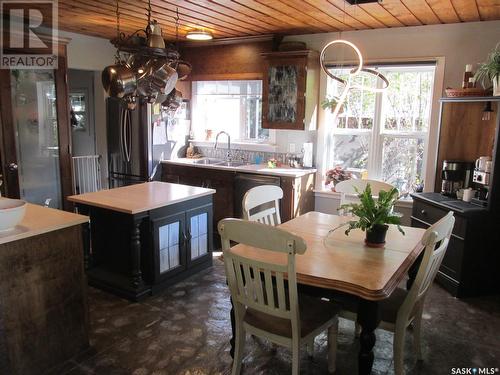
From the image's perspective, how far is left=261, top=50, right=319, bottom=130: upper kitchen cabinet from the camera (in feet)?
14.3

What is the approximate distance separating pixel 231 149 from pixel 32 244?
3429mm

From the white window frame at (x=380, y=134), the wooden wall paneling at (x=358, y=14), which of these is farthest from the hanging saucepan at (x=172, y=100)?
the white window frame at (x=380, y=134)

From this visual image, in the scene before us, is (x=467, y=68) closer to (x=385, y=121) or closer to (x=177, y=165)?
(x=385, y=121)

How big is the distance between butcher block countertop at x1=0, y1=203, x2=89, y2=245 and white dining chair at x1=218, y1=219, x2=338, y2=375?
937 millimetres

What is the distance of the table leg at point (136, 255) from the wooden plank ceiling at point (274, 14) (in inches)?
70.9

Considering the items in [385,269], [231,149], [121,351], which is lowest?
[121,351]

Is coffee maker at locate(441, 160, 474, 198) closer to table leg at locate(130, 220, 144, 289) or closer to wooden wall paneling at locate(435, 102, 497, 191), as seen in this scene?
wooden wall paneling at locate(435, 102, 497, 191)

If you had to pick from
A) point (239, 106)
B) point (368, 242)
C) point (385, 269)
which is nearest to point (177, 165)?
point (239, 106)

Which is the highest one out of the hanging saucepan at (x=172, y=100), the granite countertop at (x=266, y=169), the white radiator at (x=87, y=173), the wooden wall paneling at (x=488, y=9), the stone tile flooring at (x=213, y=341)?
the wooden wall paneling at (x=488, y=9)

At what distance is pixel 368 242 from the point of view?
2.25 meters

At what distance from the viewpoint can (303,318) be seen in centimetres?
202

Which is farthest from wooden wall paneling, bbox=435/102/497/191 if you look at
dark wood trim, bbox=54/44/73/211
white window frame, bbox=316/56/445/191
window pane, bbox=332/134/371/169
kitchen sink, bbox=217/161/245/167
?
dark wood trim, bbox=54/44/73/211

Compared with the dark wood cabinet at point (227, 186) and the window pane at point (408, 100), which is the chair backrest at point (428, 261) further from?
the window pane at point (408, 100)

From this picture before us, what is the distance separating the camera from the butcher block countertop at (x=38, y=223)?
6.43 feet
